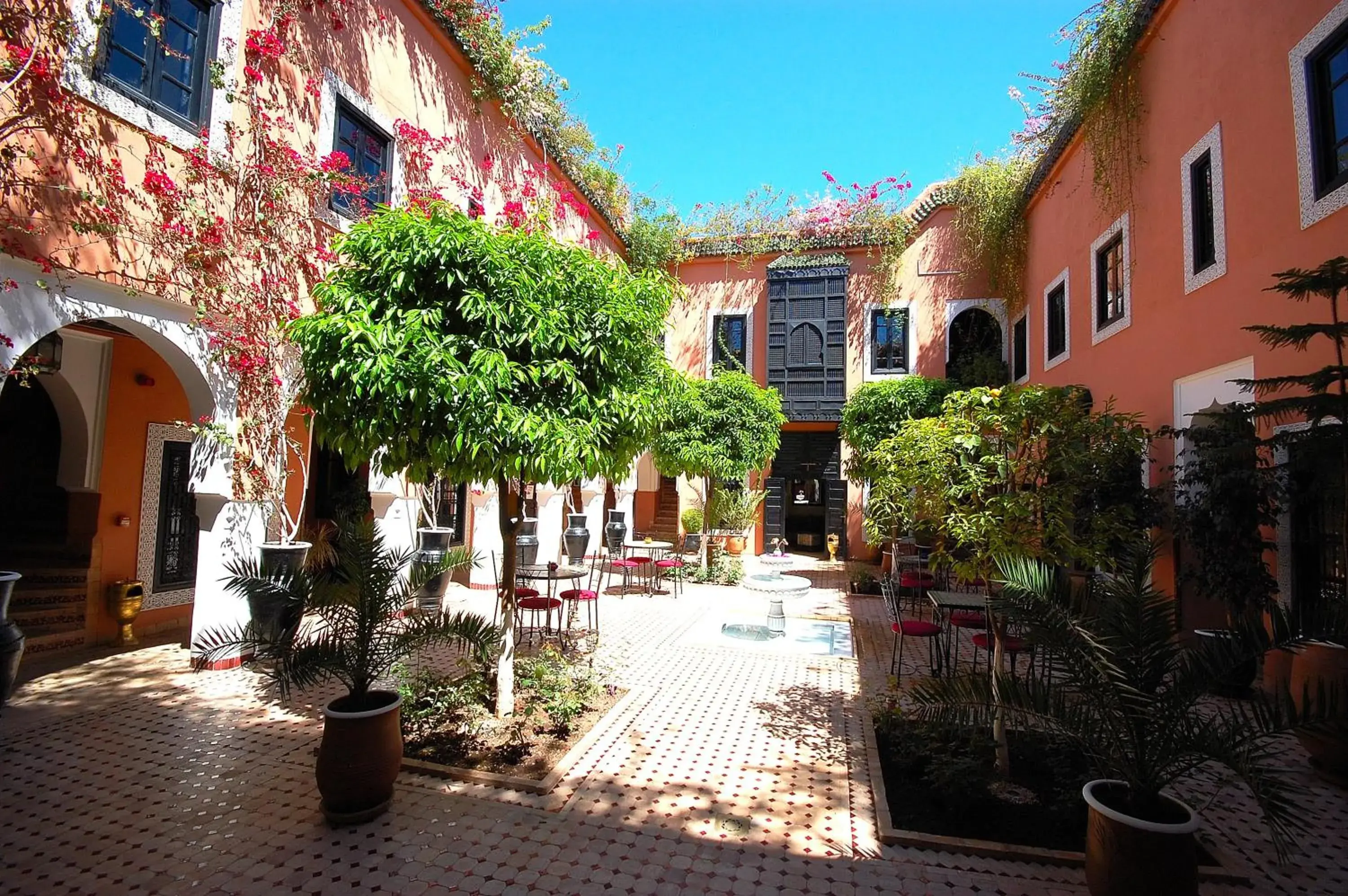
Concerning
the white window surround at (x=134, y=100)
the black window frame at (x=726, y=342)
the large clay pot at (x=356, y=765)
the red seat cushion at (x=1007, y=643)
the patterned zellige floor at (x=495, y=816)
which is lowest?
the patterned zellige floor at (x=495, y=816)

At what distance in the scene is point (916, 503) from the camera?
4309mm

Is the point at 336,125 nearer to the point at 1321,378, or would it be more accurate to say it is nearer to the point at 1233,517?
the point at 1321,378

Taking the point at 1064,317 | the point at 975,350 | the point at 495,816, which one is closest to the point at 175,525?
the point at 495,816

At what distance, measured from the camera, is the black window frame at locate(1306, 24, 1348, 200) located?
4.84 metres

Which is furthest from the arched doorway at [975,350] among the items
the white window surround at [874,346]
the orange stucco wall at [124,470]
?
the orange stucco wall at [124,470]

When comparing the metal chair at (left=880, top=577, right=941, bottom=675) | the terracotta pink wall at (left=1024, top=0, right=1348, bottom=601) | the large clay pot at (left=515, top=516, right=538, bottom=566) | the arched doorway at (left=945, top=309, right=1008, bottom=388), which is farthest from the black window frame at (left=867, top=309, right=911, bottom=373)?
the metal chair at (left=880, top=577, right=941, bottom=675)

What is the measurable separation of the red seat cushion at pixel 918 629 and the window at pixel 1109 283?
17.6 feet

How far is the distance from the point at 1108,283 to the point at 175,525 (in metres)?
12.0

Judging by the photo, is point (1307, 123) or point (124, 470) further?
point (124, 470)

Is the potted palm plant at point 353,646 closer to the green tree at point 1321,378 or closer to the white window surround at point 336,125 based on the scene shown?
the white window surround at point 336,125

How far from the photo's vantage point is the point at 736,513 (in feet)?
43.6

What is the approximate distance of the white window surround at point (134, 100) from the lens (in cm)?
423

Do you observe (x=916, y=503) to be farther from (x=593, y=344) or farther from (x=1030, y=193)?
(x=1030, y=193)

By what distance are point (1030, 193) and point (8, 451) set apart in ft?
49.6
